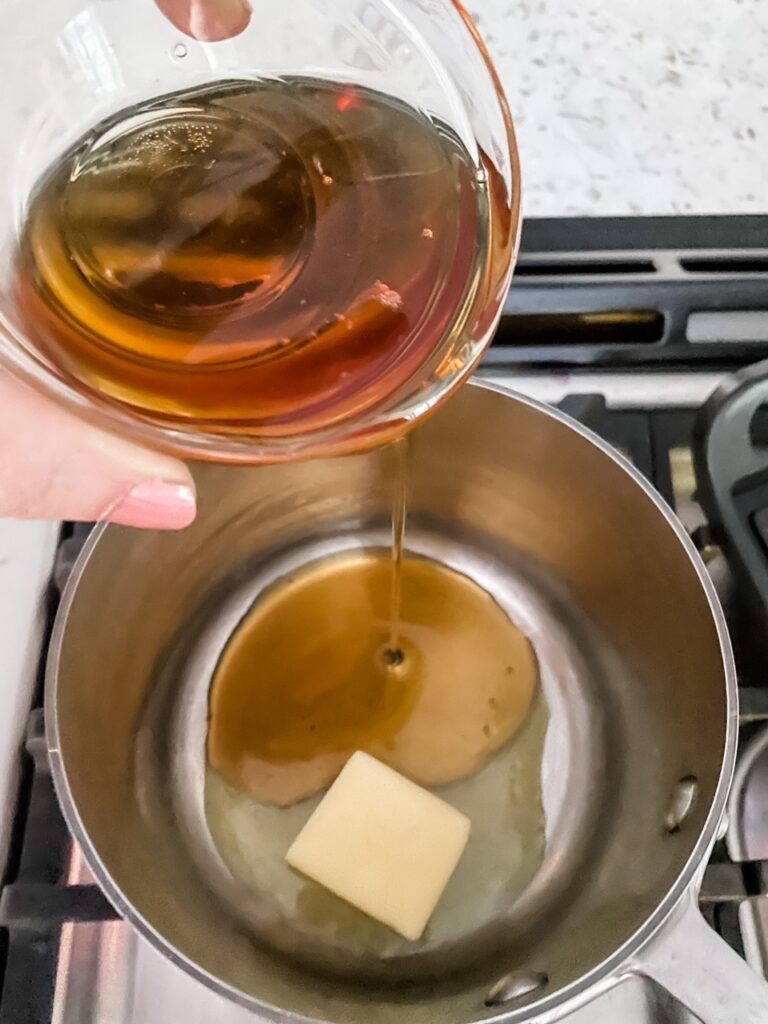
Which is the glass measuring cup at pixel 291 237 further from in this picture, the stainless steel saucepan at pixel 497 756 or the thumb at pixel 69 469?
the stainless steel saucepan at pixel 497 756

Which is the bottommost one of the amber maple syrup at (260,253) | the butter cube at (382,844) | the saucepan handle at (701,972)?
the butter cube at (382,844)

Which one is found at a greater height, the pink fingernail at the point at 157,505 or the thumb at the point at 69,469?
the thumb at the point at 69,469

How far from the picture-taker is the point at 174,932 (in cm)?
50

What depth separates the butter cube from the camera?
609 millimetres

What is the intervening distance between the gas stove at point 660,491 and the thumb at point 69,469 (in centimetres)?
15

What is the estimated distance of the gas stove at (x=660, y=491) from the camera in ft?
1.64

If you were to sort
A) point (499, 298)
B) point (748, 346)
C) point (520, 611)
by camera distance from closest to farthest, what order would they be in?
point (499, 298), point (748, 346), point (520, 611)

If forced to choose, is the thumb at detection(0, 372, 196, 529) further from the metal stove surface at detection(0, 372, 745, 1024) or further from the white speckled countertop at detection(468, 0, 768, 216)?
the white speckled countertop at detection(468, 0, 768, 216)

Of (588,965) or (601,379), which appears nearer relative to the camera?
(588,965)

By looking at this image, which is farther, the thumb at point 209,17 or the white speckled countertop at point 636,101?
the white speckled countertop at point 636,101

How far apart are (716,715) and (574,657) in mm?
196

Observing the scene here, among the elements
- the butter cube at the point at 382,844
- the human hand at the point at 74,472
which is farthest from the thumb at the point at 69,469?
the butter cube at the point at 382,844

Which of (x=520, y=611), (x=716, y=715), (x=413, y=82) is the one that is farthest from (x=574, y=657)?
(x=413, y=82)

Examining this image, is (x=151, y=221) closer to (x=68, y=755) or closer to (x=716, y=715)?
(x=68, y=755)
